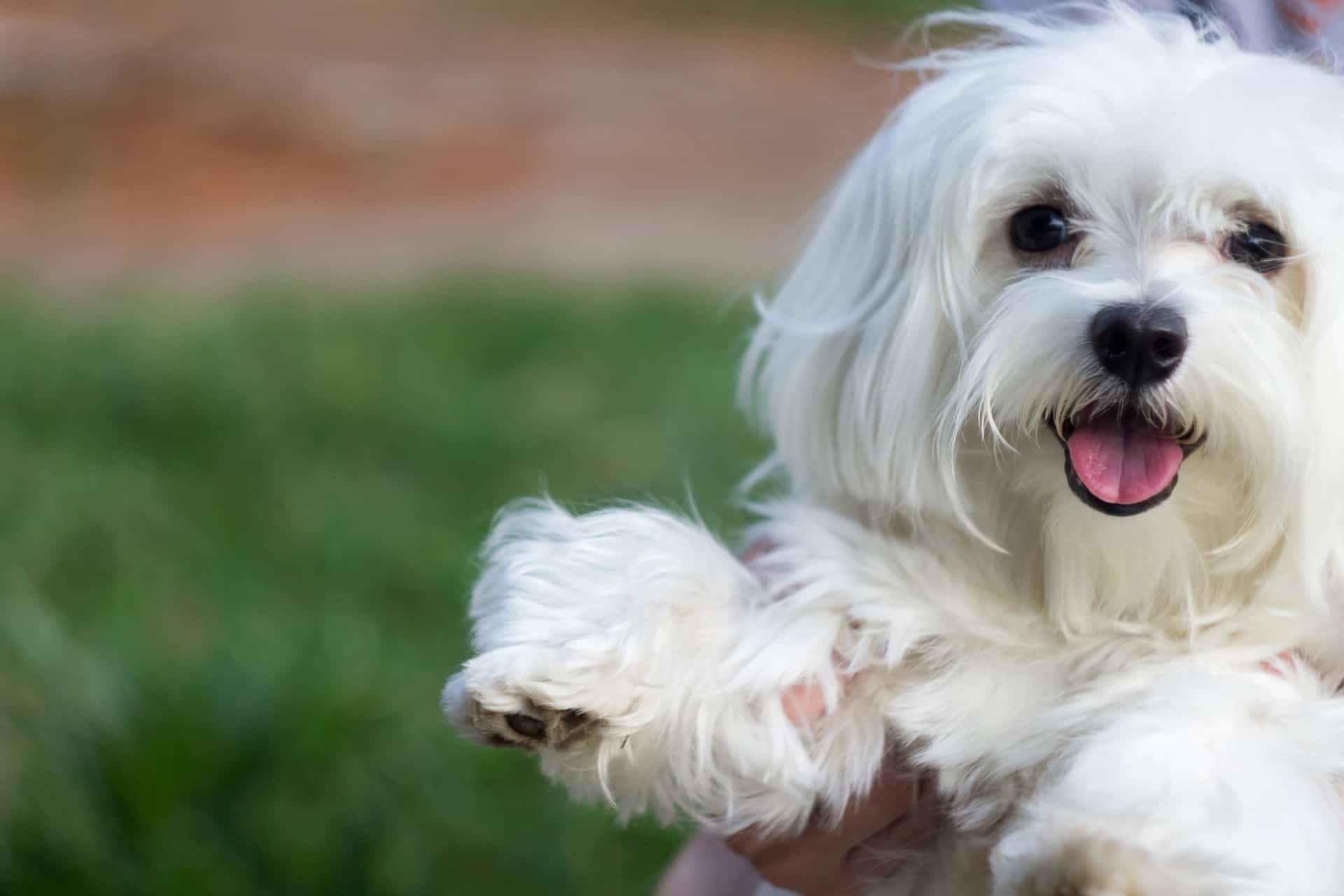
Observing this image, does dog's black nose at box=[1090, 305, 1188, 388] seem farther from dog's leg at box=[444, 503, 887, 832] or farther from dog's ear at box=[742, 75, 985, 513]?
dog's leg at box=[444, 503, 887, 832]

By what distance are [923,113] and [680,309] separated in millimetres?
5644

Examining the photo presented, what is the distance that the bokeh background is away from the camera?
10.8ft

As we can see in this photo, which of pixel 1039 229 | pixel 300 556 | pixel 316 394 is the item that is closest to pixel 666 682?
pixel 1039 229

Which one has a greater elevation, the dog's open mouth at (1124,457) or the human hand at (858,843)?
the dog's open mouth at (1124,457)

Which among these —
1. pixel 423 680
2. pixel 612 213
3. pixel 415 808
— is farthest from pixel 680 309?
pixel 415 808

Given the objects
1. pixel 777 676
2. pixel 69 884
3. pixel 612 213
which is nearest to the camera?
pixel 777 676

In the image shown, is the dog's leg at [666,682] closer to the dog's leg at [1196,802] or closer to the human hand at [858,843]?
the human hand at [858,843]

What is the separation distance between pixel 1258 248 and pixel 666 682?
0.89 m

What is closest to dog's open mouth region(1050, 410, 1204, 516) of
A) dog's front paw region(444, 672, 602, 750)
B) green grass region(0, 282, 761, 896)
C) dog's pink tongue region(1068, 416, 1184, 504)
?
dog's pink tongue region(1068, 416, 1184, 504)

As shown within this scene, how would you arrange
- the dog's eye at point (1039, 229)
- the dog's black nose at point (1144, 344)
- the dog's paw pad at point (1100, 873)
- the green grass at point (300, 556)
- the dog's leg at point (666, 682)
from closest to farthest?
the dog's paw pad at point (1100, 873), the dog's black nose at point (1144, 344), the dog's leg at point (666, 682), the dog's eye at point (1039, 229), the green grass at point (300, 556)

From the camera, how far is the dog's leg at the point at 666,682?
176cm

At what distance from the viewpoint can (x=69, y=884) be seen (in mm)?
3129

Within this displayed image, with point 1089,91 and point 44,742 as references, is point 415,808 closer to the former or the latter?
point 44,742

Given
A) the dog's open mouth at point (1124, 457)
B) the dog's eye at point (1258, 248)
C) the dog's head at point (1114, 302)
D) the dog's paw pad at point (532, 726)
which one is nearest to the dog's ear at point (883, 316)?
the dog's head at point (1114, 302)
